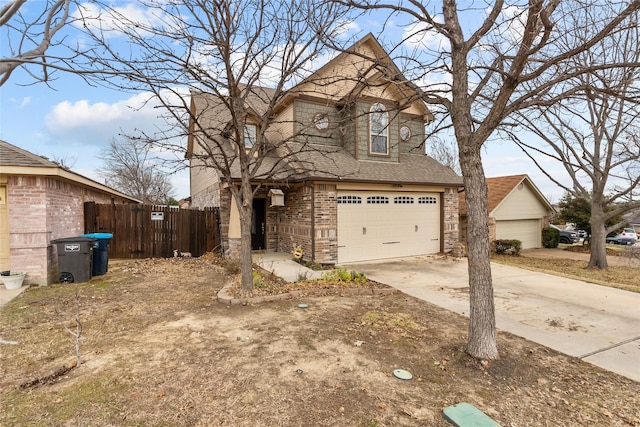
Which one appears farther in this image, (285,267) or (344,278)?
(285,267)

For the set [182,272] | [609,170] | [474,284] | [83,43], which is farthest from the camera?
[609,170]

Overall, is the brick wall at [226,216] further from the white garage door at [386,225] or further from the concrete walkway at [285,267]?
the white garage door at [386,225]

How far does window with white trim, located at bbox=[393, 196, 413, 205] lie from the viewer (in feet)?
37.1

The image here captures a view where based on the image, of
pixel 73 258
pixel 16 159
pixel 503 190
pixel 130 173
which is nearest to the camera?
pixel 16 159

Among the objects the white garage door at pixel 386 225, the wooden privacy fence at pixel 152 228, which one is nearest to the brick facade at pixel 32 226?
the wooden privacy fence at pixel 152 228

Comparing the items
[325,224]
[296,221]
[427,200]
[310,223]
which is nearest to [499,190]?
[427,200]

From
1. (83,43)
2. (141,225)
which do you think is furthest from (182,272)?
(83,43)

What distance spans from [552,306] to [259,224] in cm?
937

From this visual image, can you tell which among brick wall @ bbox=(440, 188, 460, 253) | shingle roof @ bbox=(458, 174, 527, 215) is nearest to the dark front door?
brick wall @ bbox=(440, 188, 460, 253)

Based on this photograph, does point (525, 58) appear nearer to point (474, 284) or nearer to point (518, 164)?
point (474, 284)

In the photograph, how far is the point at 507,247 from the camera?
51.5ft

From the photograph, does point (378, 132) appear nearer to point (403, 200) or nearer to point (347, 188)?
point (403, 200)

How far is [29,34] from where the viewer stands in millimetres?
3777

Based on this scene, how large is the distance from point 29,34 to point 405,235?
1049 centimetres
